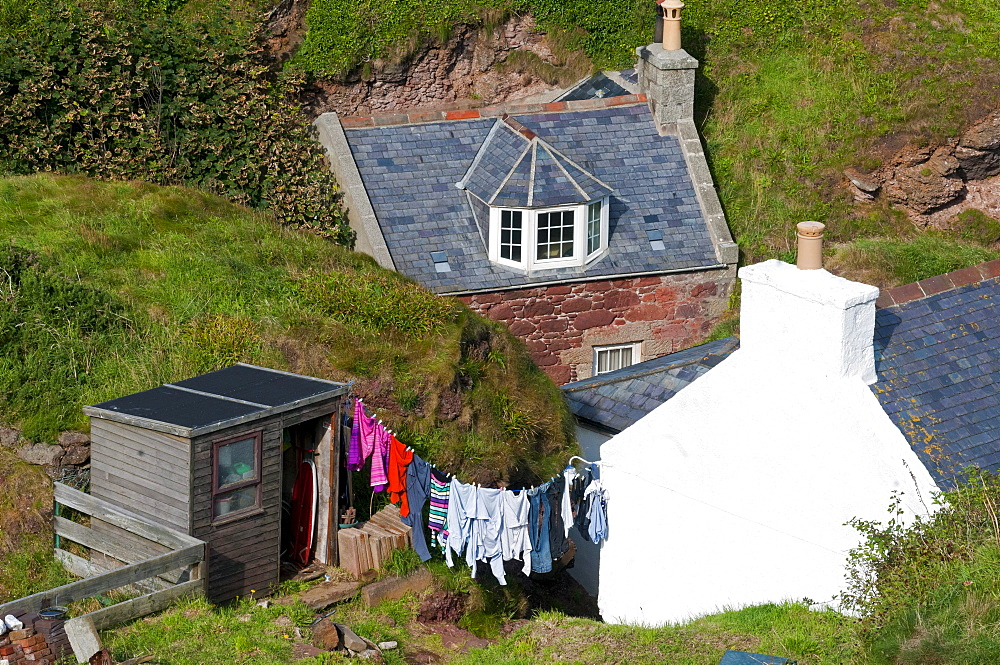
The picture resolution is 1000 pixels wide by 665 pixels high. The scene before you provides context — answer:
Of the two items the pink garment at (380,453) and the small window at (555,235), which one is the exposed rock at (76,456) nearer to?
the pink garment at (380,453)

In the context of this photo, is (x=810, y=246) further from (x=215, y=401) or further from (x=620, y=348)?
(x=620, y=348)

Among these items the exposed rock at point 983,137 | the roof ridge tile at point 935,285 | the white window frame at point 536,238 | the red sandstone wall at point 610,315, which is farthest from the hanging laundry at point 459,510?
the exposed rock at point 983,137

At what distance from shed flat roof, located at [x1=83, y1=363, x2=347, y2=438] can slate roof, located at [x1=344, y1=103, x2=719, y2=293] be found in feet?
25.5

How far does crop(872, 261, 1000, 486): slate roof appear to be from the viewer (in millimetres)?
14406

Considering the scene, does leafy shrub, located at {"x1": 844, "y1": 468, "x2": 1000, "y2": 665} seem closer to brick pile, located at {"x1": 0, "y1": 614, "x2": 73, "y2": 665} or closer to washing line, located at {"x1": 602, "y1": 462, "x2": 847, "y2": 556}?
washing line, located at {"x1": 602, "y1": 462, "x2": 847, "y2": 556}

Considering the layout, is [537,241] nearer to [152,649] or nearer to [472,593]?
[472,593]

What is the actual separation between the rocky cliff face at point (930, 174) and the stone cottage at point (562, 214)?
4670 mm

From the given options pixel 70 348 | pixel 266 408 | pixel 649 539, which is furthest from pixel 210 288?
pixel 649 539

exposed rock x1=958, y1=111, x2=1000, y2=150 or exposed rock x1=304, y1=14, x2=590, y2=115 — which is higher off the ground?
exposed rock x1=304, y1=14, x2=590, y2=115

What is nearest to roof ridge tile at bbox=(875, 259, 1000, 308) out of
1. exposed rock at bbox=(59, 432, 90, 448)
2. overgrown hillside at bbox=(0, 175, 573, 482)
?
overgrown hillside at bbox=(0, 175, 573, 482)

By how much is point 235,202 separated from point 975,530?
562 inches

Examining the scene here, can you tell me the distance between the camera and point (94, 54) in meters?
23.3

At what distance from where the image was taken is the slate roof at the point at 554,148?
2327 cm

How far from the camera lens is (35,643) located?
12391 mm
